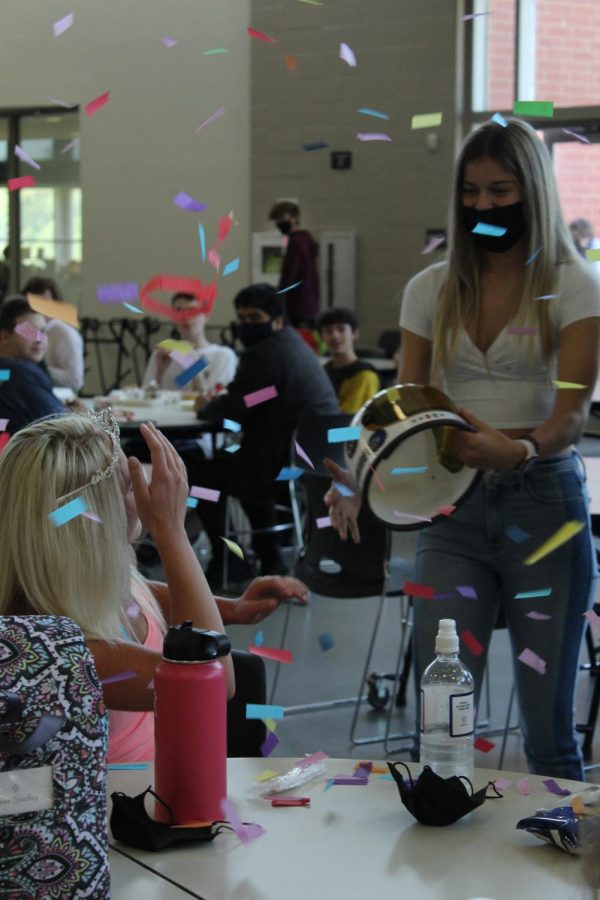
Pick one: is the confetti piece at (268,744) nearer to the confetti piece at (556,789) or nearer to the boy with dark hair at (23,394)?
the confetti piece at (556,789)

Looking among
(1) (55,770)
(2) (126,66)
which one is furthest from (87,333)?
(1) (55,770)

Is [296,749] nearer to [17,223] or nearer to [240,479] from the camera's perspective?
[240,479]

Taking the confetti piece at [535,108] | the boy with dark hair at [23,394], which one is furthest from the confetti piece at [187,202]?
the confetti piece at [535,108]

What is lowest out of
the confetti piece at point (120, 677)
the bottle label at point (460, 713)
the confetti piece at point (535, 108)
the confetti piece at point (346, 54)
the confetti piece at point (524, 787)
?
the confetti piece at point (524, 787)

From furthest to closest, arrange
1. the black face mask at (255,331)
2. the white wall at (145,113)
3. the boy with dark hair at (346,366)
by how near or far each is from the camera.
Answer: the white wall at (145,113), the boy with dark hair at (346,366), the black face mask at (255,331)

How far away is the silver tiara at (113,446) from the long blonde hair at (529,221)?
77 cm

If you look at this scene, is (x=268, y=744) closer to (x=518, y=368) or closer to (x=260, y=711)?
(x=260, y=711)

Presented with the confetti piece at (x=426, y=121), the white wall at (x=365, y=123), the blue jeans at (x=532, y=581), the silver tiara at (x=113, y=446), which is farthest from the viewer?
the white wall at (x=365, y=123)

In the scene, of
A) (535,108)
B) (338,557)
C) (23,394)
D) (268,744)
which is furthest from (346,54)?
(268,744)

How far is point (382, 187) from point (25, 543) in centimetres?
943

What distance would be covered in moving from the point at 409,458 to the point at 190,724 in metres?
1.00

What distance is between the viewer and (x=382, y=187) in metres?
10.7

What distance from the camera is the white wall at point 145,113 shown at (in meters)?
11.3

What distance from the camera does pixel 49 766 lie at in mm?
1165
